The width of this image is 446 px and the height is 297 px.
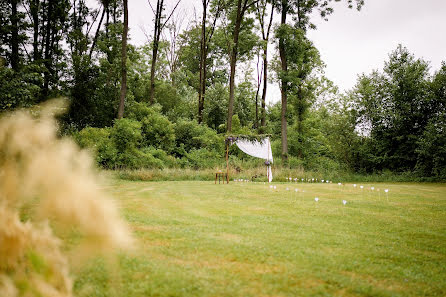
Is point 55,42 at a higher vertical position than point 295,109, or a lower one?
higher

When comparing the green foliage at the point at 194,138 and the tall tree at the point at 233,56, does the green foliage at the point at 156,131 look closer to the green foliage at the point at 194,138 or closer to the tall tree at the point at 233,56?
the green foliage at the point at 194,138

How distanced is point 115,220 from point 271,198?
8087mm

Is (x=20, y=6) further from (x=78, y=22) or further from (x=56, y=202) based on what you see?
(x=56, y=202)

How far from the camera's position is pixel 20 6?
2155 centimetres

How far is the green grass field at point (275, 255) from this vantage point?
2908mm

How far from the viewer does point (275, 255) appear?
12.5 feet

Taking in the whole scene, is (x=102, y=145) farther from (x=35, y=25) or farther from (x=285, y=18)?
(x=285, y=18)

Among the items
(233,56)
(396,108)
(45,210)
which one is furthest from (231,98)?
(45,210)

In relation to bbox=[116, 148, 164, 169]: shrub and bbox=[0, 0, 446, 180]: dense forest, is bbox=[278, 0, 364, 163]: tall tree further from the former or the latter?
bbox=[116, 148, 164, 169]: shrub

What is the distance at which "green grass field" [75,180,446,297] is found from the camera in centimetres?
291

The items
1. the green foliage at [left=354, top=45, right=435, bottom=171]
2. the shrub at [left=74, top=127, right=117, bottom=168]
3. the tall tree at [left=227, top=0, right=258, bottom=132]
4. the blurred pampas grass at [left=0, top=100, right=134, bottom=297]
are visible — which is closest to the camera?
the blurred pampas grass at [left=0, top=100, right=134, bottom=297]

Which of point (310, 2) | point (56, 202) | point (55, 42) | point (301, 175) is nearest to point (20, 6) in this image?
point (55, 42)

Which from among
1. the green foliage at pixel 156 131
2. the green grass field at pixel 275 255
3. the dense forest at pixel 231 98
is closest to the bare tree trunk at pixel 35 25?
the dense forest at pixel 231 98

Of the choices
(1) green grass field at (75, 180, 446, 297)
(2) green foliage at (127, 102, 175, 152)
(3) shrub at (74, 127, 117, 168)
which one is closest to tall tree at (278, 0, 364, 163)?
(2) green foliage at (127, 102, 175, 152)
